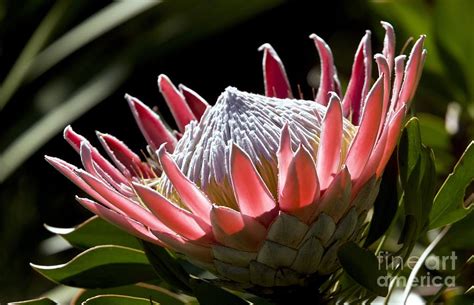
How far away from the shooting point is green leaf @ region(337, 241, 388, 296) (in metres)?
1.26

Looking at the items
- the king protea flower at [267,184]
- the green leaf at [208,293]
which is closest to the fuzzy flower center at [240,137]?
the king protea flower at [267,184]

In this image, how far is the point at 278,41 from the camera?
142 inches

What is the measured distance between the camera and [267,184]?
1.35 m

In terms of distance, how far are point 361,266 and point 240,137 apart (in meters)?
0.25

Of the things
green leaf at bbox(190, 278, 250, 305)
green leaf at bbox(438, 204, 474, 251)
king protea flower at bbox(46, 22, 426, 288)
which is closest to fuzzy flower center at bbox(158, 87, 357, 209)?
king protea flower at bbox(46, 22, 426, 288)

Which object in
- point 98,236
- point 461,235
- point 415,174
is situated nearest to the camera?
point 415,174

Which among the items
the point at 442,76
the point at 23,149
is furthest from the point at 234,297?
the point at 23,149

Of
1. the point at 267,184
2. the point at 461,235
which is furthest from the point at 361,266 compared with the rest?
the point at 461,235

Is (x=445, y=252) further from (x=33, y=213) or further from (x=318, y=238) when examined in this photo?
(x=33, y=213)

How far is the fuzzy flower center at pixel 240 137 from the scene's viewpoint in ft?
4.43

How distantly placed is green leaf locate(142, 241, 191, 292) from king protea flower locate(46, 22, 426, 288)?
0.04m

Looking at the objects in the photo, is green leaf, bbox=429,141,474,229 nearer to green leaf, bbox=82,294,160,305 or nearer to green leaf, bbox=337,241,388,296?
green leaf, bbox=337,241,388,296

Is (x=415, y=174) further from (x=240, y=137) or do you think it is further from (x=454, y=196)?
(x=240, y=137)

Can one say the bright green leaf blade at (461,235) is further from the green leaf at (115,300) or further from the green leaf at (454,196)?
the green leaf at (115,300)
